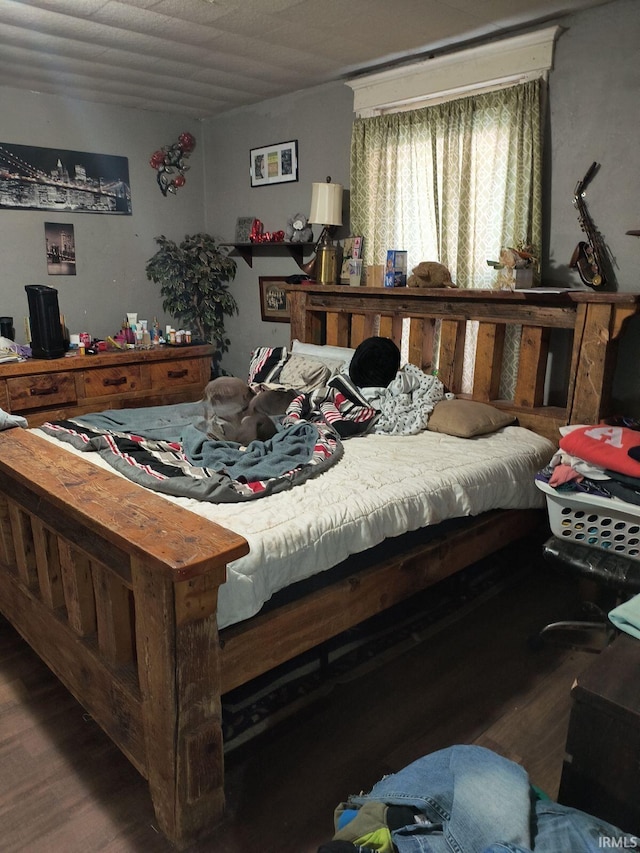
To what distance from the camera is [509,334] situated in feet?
9.52

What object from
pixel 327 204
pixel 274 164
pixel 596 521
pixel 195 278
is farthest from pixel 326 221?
pixel 596 521

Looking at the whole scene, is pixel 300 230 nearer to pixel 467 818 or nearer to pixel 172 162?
pixel 172 162

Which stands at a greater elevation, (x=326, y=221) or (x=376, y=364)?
(x=326, y=221)

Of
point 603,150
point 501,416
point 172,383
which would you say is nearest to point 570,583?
point 501,416

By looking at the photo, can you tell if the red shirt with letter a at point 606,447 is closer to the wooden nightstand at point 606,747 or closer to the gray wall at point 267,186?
the wooden nightstand at point 606,747

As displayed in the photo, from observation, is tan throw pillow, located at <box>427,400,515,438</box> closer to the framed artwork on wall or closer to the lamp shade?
the lamp shade

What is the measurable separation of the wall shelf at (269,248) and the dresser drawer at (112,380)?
104 cm

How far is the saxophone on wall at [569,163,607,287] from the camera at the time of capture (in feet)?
8.10

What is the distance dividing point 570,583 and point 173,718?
6.05 feet

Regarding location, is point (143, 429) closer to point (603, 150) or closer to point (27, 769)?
point (27, 769)

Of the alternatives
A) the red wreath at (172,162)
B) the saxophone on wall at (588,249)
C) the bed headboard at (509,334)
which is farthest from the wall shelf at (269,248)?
the saxophone on wall at (588,249)

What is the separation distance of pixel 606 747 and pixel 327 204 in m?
2.89

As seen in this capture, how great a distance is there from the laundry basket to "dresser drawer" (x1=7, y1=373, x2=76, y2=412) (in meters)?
2.77

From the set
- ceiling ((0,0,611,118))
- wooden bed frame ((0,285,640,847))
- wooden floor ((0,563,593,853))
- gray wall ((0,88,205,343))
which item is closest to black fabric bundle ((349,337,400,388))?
wooden bed frame ((0,285,640,847))
